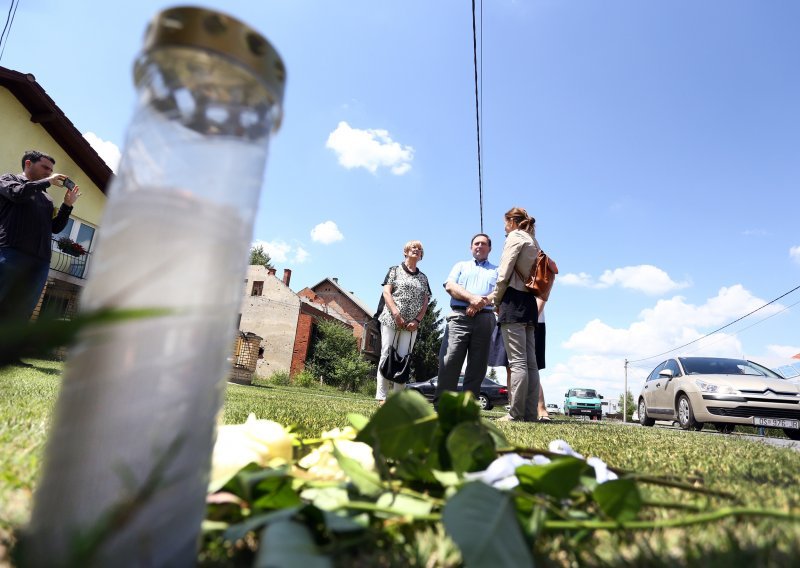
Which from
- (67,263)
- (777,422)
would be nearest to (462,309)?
(777,422)

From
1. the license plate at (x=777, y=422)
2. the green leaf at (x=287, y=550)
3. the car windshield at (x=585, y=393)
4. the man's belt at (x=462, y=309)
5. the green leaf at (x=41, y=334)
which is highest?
the car windshield at (x=585, y=393)

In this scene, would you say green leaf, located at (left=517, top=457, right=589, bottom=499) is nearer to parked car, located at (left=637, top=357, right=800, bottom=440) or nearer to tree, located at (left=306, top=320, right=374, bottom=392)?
parked car, located at (left=637, top=357, right=800, bottom=440)

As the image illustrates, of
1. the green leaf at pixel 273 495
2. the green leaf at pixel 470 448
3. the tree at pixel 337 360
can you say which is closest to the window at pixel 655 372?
the green leaf at pixel 470 448

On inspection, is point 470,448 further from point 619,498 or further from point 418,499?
point 619,498

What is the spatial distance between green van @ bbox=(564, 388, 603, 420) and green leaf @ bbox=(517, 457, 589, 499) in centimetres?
3376

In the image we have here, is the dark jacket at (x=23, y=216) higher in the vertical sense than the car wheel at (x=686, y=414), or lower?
higher

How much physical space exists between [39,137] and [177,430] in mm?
16607

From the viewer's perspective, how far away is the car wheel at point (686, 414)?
26.2 feet

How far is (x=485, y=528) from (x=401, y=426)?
0.33 meters

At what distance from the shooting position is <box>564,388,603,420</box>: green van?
31.9 meters

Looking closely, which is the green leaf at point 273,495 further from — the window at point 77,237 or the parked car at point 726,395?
the window at point 77,237

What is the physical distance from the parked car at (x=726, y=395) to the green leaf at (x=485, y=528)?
8.38 m

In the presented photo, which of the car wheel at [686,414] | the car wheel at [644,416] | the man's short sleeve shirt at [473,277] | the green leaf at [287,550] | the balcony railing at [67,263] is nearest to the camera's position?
the green leaf at [287,550]

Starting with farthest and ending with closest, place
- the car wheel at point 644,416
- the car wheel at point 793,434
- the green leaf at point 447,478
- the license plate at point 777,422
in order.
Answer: the car wheel at point 644,416
the car wheel at point 793,434
the license plate at point 777,422
the green leaf at point 447,478
